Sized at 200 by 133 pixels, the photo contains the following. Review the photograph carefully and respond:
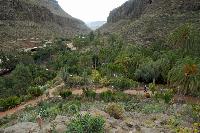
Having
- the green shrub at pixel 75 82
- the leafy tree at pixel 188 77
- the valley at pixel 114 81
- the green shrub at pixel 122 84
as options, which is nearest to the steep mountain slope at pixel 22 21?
the valley at pixel 114 81

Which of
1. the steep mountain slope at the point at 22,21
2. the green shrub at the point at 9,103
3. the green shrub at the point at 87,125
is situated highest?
the steep mountain slope at the point at 22,21

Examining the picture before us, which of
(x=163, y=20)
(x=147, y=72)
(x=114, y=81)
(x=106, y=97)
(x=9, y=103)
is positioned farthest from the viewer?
(x=163, y=20)

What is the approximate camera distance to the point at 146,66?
2472 inches

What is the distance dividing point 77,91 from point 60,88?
2.84 meters

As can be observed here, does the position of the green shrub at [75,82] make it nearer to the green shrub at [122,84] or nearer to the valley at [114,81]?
the valley at [114,81]

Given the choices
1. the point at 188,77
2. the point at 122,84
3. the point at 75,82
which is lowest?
the point at 75,82

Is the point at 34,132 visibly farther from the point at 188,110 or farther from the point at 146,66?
the point at 146,66

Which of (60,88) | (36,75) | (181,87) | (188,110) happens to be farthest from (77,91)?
(188,110)

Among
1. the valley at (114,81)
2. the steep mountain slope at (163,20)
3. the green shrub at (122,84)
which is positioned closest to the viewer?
the valley at (114,81)

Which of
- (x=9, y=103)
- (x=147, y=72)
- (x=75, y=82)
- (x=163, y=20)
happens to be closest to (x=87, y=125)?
(x=9, y=103)

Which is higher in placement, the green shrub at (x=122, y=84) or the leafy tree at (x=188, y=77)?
the leafy tree at (x=188, y=77)

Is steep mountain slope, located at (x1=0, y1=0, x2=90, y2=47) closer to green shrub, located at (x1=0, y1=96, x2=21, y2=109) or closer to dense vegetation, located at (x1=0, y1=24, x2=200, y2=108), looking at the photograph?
dense vegetation, located at (x1=0, y1=24, x2=200, y2=108)

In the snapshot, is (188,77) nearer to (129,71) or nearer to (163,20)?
(129,71)

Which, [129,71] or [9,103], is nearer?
[9,103]
